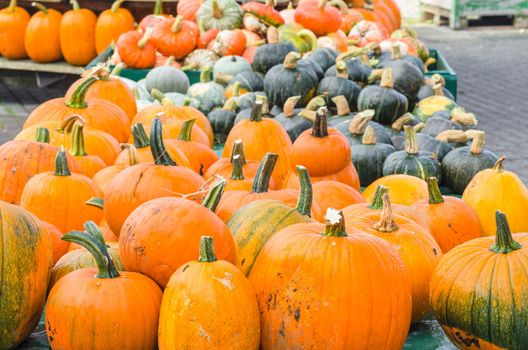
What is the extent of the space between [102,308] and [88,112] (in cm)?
217

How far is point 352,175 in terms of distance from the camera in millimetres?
3811

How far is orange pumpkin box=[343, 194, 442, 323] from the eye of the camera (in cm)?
257

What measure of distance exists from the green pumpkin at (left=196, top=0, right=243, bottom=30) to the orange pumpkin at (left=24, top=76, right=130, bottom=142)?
11.2ft

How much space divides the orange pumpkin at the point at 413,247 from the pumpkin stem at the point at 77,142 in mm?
1419

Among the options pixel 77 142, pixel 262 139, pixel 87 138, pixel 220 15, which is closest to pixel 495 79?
pixel 220 15

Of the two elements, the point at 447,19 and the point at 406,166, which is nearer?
the point at 406,166

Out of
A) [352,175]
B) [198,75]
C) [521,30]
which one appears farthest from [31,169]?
[521,30]

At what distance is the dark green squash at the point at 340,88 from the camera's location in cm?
543

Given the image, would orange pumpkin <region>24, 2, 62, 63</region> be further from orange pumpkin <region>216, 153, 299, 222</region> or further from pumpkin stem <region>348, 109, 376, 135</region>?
orange pumpkin <region>216, 153, 299, 222</region>

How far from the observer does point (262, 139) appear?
3.86m

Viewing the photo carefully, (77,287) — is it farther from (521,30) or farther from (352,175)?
(521,30)

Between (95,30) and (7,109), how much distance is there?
1.42 metres

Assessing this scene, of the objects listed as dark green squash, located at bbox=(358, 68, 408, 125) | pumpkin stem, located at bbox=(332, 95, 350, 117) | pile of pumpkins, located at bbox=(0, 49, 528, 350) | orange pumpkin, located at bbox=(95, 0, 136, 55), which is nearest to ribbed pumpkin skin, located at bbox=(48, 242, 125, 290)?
pile of pumpkins, located at bbox=(0, 49, 528, 350)

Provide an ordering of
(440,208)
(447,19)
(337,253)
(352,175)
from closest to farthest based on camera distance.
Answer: (337,253)
(440,208)
(352,175)
(447,19)
